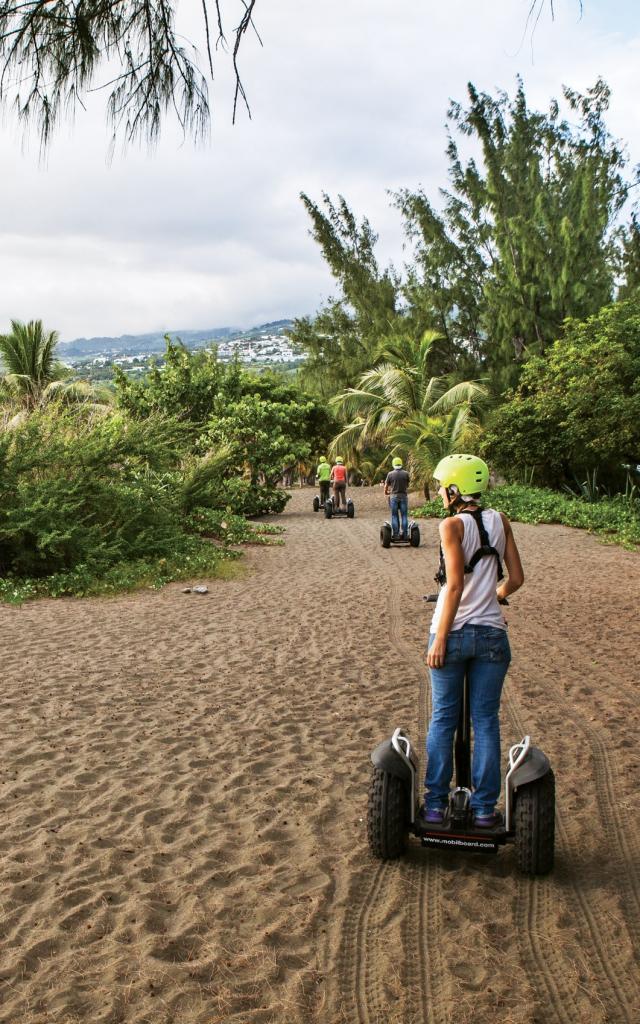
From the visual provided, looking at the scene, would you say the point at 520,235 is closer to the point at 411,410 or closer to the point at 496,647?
the point at 411,410

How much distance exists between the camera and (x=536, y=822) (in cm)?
355

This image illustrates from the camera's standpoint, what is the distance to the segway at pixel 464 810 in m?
3.58

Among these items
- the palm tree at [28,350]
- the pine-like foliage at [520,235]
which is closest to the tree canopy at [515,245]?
the pine-like foliage at [520,235]

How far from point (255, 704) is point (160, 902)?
292 cm

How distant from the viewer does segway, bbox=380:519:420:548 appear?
54.0 ft

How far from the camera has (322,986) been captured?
2953mm

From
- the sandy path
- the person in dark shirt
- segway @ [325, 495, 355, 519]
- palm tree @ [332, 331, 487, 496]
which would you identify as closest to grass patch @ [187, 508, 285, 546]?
the person in dark shirt

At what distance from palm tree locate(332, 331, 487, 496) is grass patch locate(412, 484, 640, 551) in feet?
6.78

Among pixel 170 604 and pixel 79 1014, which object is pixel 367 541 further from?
pixel 79 1014

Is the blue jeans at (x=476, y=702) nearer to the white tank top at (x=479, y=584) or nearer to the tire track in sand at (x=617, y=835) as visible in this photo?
the white tank top at (x=479, y=584)

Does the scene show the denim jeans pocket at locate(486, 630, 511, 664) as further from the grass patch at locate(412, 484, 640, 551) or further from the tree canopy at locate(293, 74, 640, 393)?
the tree canopy at locate(293, 74, 640, 393)

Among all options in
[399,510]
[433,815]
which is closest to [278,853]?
[433,815]

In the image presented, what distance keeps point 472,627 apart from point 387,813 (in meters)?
0.95

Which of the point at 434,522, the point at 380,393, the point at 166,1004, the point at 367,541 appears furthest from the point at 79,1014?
the point at 380,393
